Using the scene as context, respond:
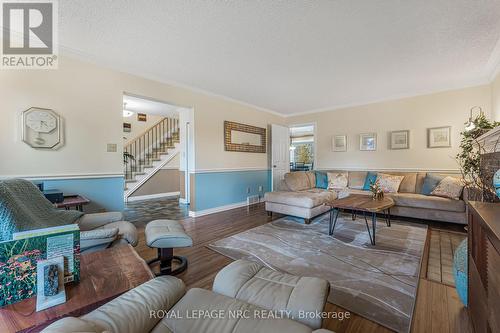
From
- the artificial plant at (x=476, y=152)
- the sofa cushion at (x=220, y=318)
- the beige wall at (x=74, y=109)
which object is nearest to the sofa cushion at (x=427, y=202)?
the artificial plant at (x=476, y=152)

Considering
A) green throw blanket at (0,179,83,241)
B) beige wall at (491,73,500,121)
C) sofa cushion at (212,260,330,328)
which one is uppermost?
beige wall at (491,73,500,121)

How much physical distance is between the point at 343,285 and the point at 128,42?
342 centimetres

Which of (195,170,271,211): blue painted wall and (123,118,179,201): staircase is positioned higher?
(123,118,179,201): staircase

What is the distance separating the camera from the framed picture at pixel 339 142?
17.9ft

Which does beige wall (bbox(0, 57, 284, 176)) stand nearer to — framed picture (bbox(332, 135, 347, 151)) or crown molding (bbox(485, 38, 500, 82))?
framed picture (bbox(332, 135, 347, 151))

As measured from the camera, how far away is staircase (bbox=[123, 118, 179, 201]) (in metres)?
6.23

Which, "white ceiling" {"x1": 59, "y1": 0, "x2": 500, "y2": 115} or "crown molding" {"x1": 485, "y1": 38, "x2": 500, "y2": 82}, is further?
"crown molding" {"x1": 485, "y1": 38, "x2": 500, "y2": 82}

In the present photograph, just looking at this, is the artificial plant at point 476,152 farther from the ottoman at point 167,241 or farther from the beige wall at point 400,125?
the ottoman at point 167,241

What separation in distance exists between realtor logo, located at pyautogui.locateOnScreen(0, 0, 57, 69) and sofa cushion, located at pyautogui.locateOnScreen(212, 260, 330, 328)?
2.72 m

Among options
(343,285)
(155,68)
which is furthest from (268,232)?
(155,68)

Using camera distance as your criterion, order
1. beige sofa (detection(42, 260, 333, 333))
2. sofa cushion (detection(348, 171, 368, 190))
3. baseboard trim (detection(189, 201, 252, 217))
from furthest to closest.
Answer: sofa cushion (detection(348, 171, 368, 190)) → baseboard trim (detection(189, 201, 252, 217)) → beige sofa (detection(42, 260, 333, 333))

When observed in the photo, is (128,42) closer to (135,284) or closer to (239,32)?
(239,32)

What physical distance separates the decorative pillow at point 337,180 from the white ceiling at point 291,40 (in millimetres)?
1966

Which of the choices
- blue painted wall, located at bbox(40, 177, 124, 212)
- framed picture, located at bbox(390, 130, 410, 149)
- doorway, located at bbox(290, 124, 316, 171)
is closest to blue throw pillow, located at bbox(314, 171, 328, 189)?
framed picture, located at bbox(390, 130, 410, 149)
